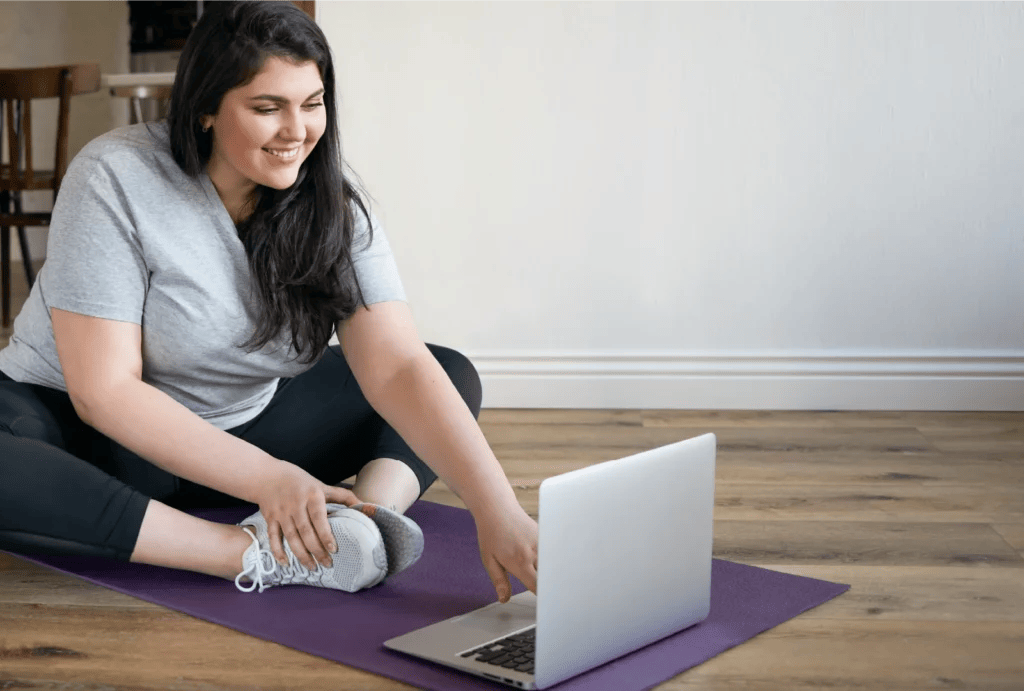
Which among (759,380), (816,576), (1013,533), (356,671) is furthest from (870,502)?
(356,671)

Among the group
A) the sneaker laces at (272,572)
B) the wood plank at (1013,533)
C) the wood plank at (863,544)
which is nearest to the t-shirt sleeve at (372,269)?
the sneaker laces at (272,572)

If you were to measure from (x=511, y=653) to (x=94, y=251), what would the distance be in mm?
707

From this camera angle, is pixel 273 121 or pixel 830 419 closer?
pixel 273 121

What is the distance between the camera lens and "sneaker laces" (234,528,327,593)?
4.61ft

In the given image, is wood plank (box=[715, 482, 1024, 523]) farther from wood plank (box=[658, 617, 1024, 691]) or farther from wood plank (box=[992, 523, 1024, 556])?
wood plank (box=[658, 617, 1024, 691])

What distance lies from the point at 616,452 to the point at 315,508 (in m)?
1.01

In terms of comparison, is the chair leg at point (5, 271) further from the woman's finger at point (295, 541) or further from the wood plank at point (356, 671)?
the woman's finger at point (295, 541)

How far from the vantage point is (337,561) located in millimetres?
1386

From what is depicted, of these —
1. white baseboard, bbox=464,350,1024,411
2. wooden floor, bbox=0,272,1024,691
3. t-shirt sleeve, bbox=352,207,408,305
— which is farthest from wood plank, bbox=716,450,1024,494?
t-shirt sleeve, bbox=352,207,408,305

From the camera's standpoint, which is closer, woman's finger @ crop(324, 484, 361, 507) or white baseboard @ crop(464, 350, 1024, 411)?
woman's finger @ crop(324, 484, 361, 507)

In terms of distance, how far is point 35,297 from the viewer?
5.14 feet

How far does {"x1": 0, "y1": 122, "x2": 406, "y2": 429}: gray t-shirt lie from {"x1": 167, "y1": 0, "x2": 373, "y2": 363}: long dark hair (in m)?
0.03

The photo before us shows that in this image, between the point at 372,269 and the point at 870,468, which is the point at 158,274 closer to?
the point at 372,269

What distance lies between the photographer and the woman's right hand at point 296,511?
4.30 feet
